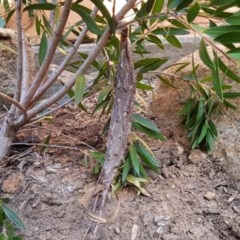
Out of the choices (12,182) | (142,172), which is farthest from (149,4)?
(12,182)

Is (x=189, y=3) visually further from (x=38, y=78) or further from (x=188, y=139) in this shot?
(x=188, y=139)

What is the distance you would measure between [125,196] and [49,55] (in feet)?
1.25

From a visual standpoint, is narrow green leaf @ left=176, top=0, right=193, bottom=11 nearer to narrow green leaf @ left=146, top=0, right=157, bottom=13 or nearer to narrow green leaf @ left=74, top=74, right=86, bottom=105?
narrow green leaf @ left=146, top=0, right=157, bottom=13

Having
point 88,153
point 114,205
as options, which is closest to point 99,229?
point 114,205

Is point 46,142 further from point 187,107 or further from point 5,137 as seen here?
point 187,107

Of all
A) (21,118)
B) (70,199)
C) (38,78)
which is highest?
(38,78)

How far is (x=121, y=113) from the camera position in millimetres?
859

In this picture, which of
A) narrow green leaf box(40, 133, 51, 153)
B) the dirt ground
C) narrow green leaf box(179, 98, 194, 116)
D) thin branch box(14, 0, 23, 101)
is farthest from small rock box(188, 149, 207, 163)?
thin branch box(14, 0, 23, 101)

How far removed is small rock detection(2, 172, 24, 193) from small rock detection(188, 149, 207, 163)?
457 mm

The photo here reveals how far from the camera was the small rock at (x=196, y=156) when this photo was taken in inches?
46.4

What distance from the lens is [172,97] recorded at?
134cm

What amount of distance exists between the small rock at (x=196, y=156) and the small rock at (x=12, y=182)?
0.46 metres

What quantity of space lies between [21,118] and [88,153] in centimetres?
20

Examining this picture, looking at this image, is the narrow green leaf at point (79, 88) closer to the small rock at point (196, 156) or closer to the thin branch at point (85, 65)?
the thin branch at point (85, 65)
